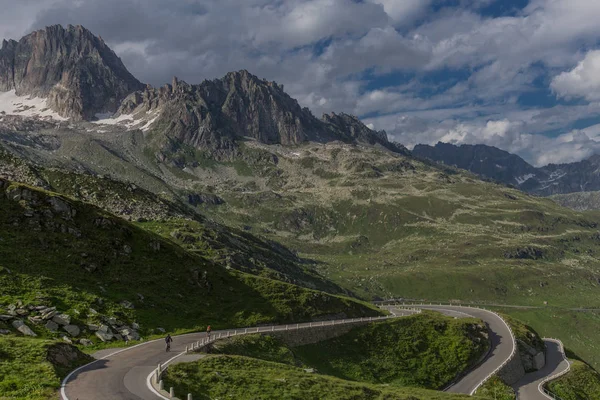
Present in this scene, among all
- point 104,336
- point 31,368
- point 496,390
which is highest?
point 31,368

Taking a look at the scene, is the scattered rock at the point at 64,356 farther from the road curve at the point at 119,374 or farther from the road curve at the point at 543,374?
the road curve at the point at 543,374

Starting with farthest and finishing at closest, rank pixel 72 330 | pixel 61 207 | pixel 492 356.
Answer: pixel 492 356, pixel 61 207, pixel 72 330

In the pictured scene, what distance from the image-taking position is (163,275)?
2837 inches

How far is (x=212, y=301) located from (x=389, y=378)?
2996 cm

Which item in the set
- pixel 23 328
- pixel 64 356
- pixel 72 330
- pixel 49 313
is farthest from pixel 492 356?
pixel 23 328

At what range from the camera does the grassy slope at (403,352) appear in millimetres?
69438

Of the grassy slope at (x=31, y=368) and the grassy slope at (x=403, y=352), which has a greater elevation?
the grassy slope at (x=31, y=368)

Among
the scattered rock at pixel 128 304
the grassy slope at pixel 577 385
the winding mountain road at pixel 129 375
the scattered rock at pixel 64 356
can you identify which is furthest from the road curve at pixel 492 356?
the scattered rock at pixel 64 356

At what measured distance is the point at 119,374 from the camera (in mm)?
37688

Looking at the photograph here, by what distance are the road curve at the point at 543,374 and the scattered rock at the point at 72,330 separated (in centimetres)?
6914

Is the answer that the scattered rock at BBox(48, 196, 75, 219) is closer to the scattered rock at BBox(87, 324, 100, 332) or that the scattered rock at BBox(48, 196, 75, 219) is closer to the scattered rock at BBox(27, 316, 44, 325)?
the scattered rock at BBox(87, 324, 100, 332)

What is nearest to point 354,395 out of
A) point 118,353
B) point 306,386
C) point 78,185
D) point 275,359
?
point 306,386

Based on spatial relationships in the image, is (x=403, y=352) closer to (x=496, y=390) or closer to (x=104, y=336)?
(x=496, y=390)

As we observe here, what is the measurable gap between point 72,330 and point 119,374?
1461cm
